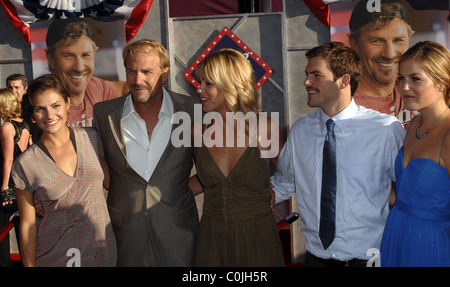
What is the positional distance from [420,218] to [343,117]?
27.5 inches

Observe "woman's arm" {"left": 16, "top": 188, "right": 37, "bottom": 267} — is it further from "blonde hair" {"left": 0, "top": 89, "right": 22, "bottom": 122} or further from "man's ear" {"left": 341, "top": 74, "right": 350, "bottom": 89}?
"blonde hair" {"left": 0, "top": 89, "right": 22, "bottom": 122}

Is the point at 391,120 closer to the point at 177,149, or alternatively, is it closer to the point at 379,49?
the point at 177,149

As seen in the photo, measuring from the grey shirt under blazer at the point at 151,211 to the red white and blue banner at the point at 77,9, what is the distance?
3025 mm

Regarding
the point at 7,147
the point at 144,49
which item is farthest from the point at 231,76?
the point at 7,147

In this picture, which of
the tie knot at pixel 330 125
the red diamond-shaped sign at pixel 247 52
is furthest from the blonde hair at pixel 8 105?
the tie knot at pixel 330 125

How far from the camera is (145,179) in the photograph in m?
2.62

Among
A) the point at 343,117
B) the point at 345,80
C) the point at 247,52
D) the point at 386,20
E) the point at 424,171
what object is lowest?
the point at 424,171

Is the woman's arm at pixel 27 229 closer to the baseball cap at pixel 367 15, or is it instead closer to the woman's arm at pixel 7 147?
the woman's arm at pixel 7 147

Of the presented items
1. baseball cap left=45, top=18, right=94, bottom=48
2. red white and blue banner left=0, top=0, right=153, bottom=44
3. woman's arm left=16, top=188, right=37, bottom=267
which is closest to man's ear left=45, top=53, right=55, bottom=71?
baseball cap left=45, top=18, right=94, bottom=48

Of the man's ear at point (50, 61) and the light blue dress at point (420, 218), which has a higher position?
the man's ear at point (50, 61)

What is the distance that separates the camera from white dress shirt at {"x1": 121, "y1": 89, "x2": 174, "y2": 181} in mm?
2641

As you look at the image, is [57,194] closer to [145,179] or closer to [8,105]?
[145,179]

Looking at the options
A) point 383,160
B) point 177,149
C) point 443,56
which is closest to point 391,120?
point 383,160

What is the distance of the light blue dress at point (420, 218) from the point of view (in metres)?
2.17
